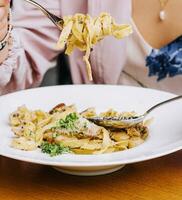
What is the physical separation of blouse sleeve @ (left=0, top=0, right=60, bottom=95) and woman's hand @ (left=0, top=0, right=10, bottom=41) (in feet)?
0.96

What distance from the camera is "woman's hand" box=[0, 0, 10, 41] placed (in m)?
0.98

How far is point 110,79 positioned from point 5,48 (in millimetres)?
413

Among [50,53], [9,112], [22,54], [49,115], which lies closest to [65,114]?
[49,115]

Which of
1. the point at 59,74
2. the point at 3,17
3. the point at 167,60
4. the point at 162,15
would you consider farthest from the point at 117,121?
the point at 59,74

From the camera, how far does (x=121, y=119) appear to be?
0.95m

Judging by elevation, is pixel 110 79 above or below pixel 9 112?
below

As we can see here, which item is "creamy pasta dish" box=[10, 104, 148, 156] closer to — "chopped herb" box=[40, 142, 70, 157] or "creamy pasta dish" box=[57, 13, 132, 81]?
"chopped herb" box=[40, 142, 70, 157]

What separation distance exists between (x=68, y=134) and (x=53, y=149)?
2.7 inches

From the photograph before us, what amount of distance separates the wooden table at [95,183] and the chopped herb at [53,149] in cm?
4

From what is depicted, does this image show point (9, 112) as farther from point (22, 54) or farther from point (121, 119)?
point (22, 54)

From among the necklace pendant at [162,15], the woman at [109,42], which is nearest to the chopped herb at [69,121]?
the woman at [109,42]

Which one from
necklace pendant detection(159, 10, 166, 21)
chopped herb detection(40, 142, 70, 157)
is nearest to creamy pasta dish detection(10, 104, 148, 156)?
chopped herb detection(40, 142, 70, 157)

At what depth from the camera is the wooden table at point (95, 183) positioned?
791 mm

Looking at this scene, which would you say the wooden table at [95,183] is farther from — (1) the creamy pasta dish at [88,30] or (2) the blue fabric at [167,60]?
(2) the blue fabric at [167,60]
